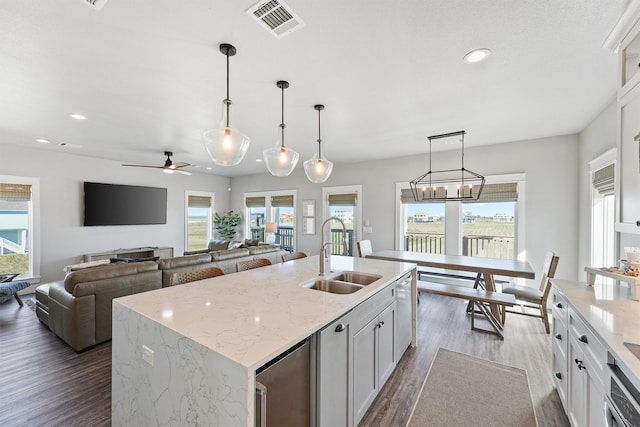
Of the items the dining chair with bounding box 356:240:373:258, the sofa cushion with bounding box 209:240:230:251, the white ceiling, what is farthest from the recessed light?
the sofa cushion with bounding box 209:240:230:251

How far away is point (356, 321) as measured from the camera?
5.58ft

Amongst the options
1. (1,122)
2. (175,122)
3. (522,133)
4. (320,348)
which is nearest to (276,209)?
(175,122)

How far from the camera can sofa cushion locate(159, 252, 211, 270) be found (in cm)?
354

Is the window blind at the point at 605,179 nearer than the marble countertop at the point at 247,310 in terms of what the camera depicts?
No

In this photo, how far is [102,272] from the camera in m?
2.96

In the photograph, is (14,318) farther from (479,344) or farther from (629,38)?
(629,38)

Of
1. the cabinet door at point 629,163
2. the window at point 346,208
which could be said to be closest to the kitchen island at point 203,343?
the cabinet door at point 629,163

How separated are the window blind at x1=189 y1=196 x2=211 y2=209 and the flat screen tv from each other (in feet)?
2.56

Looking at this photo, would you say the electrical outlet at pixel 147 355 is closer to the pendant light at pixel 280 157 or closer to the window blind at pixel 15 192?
the pendant light at pixel 280 157

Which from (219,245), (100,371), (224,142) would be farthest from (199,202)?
(224,142)

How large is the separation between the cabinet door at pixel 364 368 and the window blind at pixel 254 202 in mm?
6238

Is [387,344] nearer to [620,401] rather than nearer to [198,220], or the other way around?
[620,401]

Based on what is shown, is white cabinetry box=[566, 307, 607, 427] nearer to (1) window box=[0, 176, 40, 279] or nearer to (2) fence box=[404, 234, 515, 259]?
(2) fence box=[404, 234, 515, 259]

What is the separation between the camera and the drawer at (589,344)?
4.09 ft
